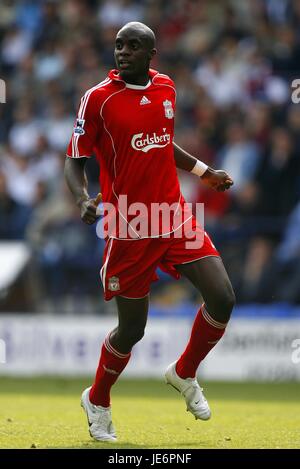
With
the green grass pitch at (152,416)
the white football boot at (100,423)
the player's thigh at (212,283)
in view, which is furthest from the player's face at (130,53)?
the green grass pitch at (152,416)

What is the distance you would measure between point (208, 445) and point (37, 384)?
228 inches

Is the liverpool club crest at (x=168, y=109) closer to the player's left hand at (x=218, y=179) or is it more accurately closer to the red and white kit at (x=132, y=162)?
the red and white kit at (x=132, y=162)

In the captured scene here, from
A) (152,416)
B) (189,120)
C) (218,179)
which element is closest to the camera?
(218,179)

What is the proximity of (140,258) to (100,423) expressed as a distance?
117 cm

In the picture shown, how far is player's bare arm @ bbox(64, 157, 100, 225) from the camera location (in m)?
6.63

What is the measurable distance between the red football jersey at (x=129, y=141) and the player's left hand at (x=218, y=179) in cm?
49

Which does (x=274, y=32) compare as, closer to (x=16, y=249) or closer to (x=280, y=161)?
(x=280, y=161)

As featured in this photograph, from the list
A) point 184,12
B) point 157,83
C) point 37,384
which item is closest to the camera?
point 157,83

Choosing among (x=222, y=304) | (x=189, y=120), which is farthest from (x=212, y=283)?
(x=189, y=120)

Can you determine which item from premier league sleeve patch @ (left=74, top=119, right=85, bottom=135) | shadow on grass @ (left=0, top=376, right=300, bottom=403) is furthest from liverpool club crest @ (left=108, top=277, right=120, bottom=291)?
shadow on grass @ (left=0, top=376, right=300, bottom=403)

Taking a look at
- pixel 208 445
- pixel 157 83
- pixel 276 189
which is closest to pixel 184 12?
pixel 276 189

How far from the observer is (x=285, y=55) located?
51.7 feet

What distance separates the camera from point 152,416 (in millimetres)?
9125

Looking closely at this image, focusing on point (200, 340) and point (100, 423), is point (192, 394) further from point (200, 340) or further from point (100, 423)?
point (100, 423)
